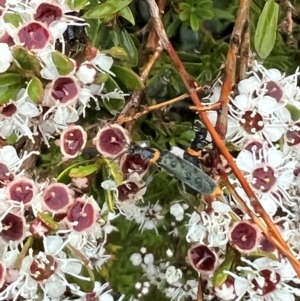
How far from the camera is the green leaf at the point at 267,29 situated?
0.78 m

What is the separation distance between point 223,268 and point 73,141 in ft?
0.69

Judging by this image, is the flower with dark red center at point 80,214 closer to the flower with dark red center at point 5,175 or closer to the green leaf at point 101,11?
the flower with dark red center at point 5,175

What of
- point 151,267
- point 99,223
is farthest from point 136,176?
point 151,267

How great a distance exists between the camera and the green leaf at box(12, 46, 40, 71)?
67 cm

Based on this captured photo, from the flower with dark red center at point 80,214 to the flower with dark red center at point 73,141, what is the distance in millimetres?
53

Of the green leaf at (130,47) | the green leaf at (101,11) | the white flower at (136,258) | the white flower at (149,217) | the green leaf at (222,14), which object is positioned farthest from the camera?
the white flower at (136,258)

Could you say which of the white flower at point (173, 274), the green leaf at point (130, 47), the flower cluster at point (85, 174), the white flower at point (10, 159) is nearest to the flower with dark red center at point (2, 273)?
the flower cluster at point (85, 174)

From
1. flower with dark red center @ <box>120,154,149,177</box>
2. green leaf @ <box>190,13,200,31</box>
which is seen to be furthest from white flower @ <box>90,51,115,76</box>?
green leaf @ <box>190,13,200,31</box>

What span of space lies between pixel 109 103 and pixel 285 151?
0.72 feet

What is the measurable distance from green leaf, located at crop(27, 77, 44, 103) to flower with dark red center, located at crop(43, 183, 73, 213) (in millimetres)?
93

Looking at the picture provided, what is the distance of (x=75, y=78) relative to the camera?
708 mm

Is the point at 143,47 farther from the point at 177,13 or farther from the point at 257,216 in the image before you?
the point at 257,216

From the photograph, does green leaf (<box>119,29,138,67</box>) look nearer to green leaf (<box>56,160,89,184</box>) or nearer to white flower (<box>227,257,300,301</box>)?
green leaf (<box>56,160,89,184</box>)

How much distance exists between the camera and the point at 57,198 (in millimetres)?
693
